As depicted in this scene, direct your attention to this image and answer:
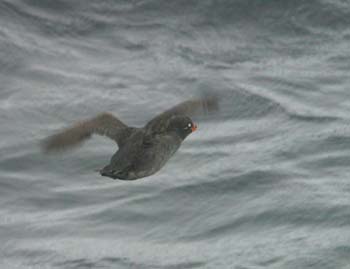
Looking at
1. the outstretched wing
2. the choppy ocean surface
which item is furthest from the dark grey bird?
the choppy ocean surface

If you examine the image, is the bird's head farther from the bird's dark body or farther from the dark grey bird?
the bird's dark body

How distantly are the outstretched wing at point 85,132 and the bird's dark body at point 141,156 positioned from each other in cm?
55

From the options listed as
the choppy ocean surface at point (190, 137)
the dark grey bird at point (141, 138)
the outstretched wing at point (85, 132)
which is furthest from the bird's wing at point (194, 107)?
the choppy ocean surface at point (190, 137)

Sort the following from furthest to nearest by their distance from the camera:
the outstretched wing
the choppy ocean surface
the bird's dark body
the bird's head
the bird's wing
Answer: the choppy ocean surface < the bird's wing < the outstretched wing < the bird's head < the bird's dark body

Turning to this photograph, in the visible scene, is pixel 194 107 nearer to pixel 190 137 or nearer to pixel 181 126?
pixel 181 126

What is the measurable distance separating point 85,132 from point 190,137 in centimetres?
722

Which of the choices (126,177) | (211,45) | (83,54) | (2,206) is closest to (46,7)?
(83,54)

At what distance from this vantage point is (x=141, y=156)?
11.5 m

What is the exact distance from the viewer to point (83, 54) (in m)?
22.0

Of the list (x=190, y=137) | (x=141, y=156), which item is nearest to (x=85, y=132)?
(x=141, y=156)

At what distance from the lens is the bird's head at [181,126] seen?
39.7 ft

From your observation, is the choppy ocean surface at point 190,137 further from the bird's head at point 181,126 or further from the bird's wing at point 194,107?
the bird's head at point 181,126

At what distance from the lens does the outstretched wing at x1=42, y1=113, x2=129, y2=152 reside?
12617 mm

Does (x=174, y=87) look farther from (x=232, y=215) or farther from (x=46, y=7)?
(x=232, y=215)
